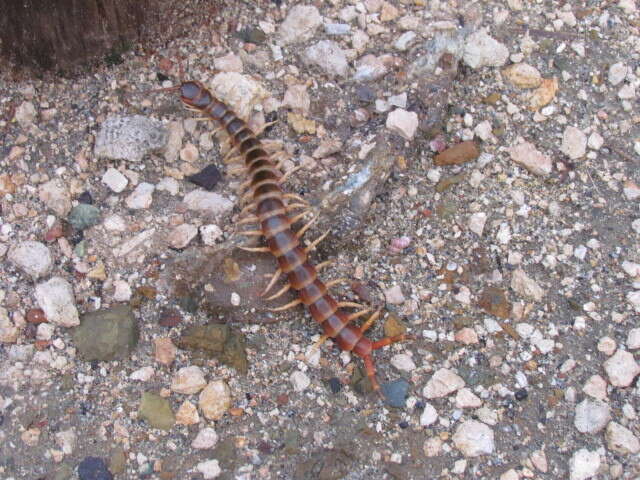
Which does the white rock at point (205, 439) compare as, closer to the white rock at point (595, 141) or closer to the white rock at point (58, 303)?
the white rock at point (58, 303)

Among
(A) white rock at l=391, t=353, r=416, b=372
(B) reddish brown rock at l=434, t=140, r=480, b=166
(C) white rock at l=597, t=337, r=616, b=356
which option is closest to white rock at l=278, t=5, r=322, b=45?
(B) reddish brown rock at l=434, t=140, r=480, b=166

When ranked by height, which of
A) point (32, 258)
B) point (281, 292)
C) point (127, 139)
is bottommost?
point (281, 292)

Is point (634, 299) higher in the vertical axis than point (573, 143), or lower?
lower

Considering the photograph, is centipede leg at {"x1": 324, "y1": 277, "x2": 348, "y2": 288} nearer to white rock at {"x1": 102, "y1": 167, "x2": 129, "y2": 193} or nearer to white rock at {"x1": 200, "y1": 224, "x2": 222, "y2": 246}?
white rock at {"x1": 200, "y1": 224, "x2": 222, "y2": 246}

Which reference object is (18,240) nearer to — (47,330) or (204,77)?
(47,330)

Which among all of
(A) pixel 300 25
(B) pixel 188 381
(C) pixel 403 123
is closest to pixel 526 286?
(C) pixel 403 123

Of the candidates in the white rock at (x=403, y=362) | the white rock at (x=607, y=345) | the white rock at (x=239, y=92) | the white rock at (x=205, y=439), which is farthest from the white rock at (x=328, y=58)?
the white rock at (x=205, y=439)

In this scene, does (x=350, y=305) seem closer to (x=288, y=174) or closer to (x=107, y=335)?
(x=288, y=174)

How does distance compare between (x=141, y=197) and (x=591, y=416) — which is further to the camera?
(x=141, y=197)
